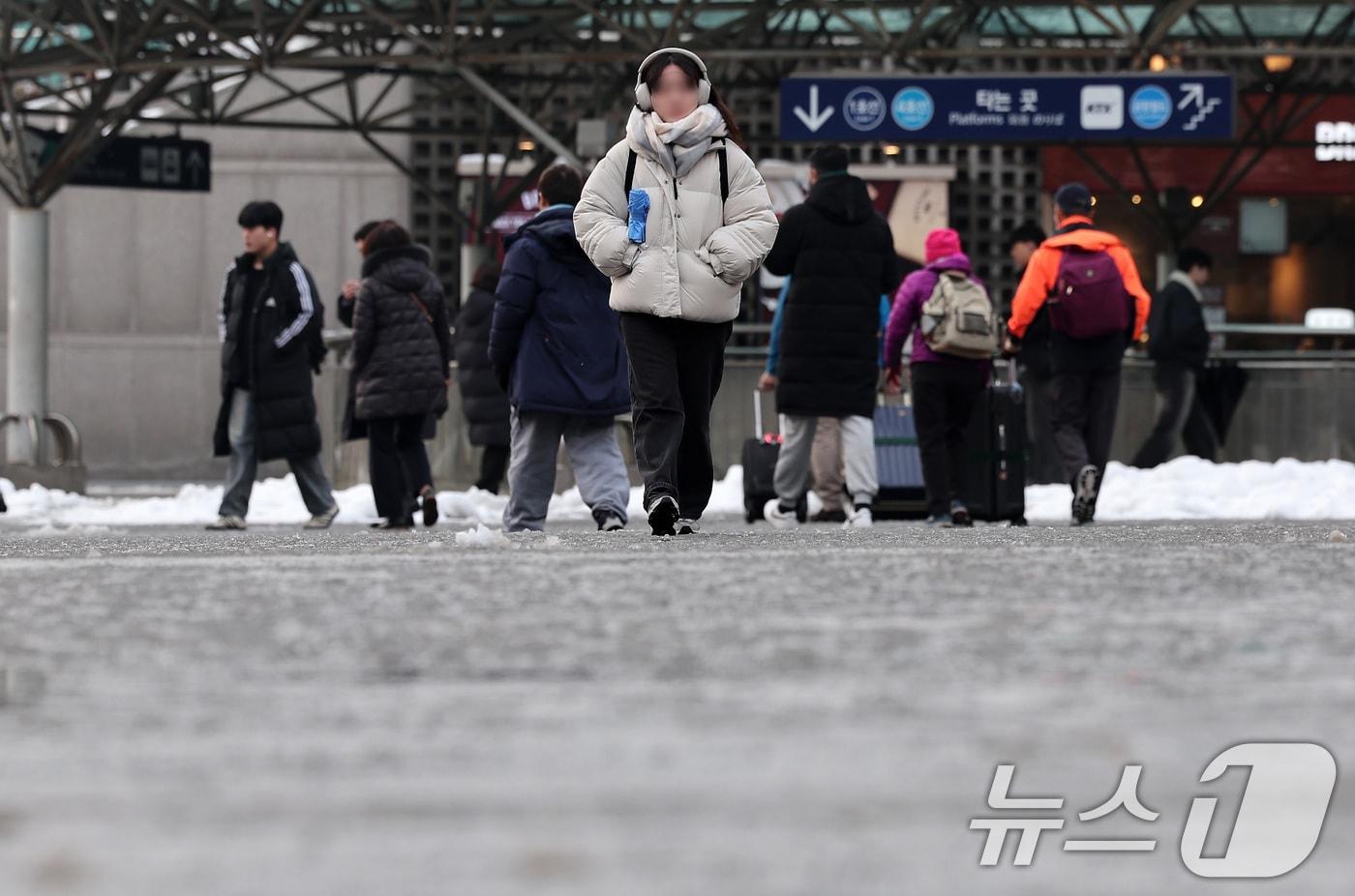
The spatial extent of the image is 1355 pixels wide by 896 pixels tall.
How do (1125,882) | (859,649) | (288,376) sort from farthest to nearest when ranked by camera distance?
(288,376) < (859,649) < (1125,882)

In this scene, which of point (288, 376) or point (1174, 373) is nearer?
point (288, 376)

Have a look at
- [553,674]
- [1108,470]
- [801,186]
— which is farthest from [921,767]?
[801,186]

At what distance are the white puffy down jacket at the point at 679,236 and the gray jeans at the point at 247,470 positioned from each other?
425 centimetres

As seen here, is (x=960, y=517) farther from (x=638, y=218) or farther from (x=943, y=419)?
(x=638, y=218)

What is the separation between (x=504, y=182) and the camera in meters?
A: 24.1

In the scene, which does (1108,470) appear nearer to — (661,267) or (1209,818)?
(661,267)

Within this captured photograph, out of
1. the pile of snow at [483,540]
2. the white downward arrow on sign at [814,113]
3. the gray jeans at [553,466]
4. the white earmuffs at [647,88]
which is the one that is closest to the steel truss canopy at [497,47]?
the white downward arrow on sign at [814,113]

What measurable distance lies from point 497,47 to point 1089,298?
362 inches

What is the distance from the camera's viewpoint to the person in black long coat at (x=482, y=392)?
14750 millimetres

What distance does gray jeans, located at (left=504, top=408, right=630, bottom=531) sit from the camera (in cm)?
888

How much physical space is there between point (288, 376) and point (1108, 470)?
6571mm

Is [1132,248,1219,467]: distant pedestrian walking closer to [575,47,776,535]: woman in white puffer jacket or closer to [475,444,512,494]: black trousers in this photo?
[475,444,512,494]: black trousers

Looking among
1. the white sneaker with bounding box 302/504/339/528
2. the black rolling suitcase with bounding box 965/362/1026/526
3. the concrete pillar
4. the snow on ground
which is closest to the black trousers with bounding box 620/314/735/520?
the black rolling suitcase with bounding box 965/362/1026/526

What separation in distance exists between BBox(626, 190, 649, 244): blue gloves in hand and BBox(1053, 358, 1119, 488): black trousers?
3861 mm
